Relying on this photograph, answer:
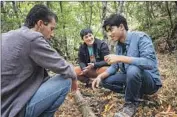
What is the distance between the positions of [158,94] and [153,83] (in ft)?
2.02

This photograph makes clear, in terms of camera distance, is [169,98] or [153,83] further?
[169,98]

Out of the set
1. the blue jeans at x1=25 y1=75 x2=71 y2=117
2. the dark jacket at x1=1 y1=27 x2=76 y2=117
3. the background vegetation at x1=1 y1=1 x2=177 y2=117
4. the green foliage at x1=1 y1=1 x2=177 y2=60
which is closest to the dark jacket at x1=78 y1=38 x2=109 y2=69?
the background vegetation at x1=1 y1=1 x2=177 y2=117

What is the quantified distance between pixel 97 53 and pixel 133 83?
2.10m

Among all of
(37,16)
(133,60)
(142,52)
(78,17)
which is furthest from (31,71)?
(78,17)

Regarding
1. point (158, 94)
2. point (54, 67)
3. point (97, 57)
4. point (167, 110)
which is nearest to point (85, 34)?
point (97, 57)

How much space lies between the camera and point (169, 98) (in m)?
4.82

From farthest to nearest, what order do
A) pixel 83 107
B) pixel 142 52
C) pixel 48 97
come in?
pixel 83 107, pixel 142 52, pixel 48 97

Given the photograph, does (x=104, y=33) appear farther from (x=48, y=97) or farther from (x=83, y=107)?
(x=48, y=97)

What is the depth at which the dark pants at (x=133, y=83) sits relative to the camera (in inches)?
163

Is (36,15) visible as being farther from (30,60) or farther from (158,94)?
(158,94)

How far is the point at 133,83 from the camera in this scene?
418 centimetres

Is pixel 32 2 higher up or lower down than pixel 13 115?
higher up

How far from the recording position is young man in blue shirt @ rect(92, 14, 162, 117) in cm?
414

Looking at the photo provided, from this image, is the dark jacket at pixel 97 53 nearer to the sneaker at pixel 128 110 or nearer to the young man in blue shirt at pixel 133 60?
the young man in blue shirt at pixel 133 60
